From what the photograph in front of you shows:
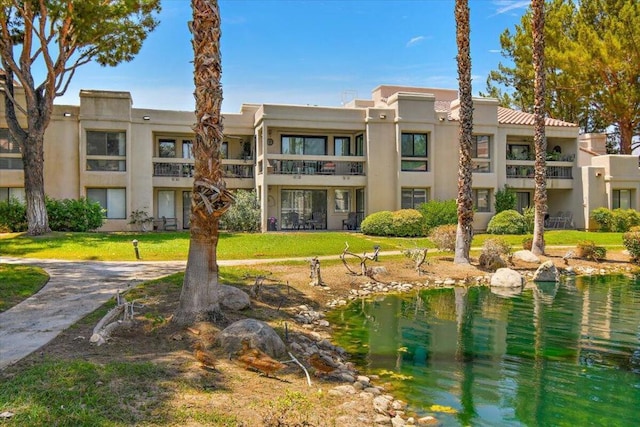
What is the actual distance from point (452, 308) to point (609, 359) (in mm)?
5176

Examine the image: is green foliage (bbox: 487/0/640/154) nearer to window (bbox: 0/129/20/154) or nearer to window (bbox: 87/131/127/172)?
Result: window (bbox: 87/131/127/172)

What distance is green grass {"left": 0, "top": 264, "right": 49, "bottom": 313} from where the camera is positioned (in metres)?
11.8

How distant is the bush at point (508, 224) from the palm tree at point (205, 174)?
78.6ft

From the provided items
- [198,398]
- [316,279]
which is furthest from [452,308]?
[198,398]

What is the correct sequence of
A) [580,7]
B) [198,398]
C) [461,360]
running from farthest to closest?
[580,7], [461,360], [198,398]

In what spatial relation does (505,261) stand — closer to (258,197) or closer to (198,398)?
(258,197)

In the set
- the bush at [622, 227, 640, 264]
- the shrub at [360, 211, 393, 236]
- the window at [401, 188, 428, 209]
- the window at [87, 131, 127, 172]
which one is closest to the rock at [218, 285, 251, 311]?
the shrub at [360, 211, 393, 236]

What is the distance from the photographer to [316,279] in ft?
53.5

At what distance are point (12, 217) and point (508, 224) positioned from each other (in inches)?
1034

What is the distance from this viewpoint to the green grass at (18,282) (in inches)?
464

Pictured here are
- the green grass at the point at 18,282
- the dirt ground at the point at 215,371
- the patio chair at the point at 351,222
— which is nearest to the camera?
the dirt ground at the point at 215,371

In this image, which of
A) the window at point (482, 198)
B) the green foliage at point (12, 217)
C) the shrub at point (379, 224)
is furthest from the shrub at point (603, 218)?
the green foliage at point (12, 217)

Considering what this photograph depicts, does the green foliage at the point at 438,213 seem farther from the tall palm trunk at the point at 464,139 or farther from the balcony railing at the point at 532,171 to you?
the tall palm trunk at the point at 464,139

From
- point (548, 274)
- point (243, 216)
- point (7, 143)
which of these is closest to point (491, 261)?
point (548, 274)
